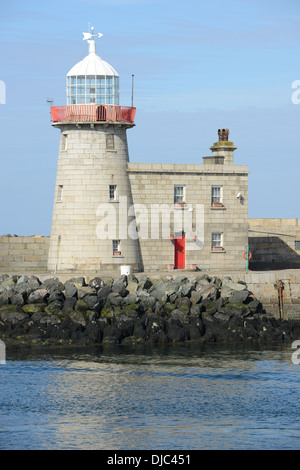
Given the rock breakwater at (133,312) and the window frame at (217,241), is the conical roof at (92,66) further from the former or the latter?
the rock breakwater at (133,312)

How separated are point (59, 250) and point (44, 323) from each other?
6.54m

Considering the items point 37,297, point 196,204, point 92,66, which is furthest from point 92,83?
point 37,297

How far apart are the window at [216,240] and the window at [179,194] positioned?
2114 mm

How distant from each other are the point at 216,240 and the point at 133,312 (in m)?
8.21

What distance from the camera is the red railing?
123ft

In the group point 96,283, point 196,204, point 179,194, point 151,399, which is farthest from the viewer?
point 196,204

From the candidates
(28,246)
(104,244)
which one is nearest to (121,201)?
(104,244)

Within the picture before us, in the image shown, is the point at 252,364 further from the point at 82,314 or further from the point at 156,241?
the point at 156,241

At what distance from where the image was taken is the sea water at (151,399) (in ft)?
70.2

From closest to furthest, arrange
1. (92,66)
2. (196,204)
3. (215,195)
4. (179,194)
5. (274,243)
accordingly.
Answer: (92,66), (179,194), (196,204), (215,195), (274,243)

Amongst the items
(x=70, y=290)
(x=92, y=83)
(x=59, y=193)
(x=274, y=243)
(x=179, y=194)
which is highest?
(x=92, y=83)

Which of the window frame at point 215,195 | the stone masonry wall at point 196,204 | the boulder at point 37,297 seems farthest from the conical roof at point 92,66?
the boulder at point 37,297

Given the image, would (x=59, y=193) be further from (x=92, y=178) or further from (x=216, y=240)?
(x=216, y=240)

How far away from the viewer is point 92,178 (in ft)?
123
